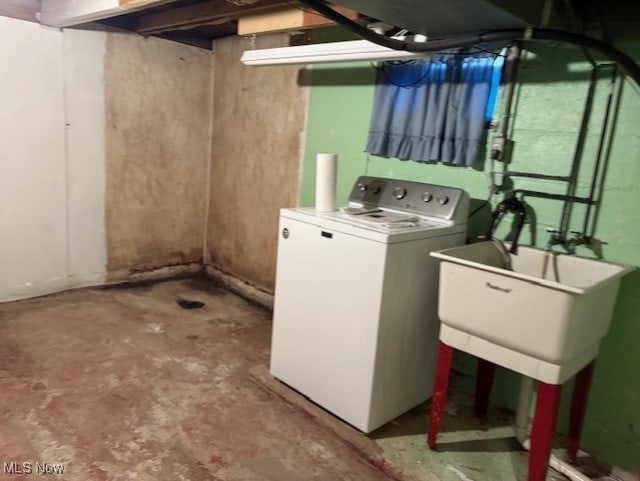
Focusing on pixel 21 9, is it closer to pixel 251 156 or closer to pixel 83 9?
pixel 83 9

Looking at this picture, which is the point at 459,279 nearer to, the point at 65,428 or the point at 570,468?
the point at 570,468

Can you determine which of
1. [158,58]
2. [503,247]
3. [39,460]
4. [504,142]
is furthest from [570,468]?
[158,58]

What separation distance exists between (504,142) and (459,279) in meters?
0.87

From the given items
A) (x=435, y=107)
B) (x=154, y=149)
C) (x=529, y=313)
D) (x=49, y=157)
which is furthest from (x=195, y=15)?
(x=529, y=313)

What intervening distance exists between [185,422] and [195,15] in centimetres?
261

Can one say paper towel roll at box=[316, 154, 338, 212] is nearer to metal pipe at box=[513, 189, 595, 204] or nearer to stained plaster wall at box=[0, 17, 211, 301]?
metal pipe at box=[513, 189, 595, 204]

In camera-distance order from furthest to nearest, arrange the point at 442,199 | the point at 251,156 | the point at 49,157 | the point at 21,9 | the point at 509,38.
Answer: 1. the point at 251,156
2. the point at 49,157
3. the point at 21,9
4. the point at 442,199
5. the point at 509,38

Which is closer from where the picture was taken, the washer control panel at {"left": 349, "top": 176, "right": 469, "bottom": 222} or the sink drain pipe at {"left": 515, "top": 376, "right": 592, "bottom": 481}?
the sink drain pipe at {"left": 515, "top": 376, "right": 592, "bottom": 481}

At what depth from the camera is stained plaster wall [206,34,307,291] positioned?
3.53 meters

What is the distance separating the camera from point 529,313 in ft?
5.36

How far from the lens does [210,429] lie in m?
2.14

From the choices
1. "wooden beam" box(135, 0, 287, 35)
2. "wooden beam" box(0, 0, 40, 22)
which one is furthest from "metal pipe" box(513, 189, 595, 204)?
"wooden beam" box(0, 0, 40, 22)

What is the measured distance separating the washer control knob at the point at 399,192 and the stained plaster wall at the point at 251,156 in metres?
1.14

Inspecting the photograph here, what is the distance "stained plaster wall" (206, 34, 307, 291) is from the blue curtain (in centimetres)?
84
